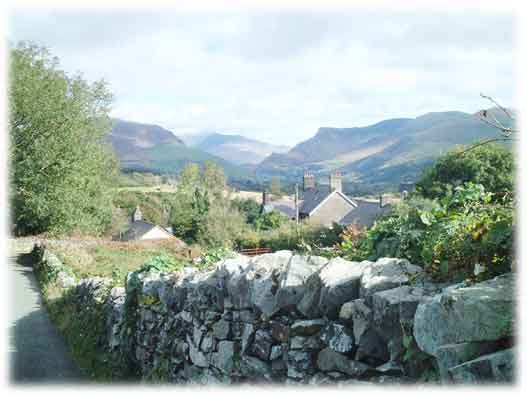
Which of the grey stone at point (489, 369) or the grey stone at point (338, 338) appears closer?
the grey stone at point (489, 369)

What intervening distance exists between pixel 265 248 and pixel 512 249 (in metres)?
27.0

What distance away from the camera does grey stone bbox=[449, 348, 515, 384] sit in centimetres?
235

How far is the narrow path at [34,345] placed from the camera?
8094 mm

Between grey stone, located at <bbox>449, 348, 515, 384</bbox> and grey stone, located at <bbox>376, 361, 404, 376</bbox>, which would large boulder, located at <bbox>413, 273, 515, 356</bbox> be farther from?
grey stone, located at <bbox>376, 361, 404, 376</bbox>

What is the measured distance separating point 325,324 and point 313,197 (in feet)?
172

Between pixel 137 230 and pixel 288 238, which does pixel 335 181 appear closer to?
pixel 137 230

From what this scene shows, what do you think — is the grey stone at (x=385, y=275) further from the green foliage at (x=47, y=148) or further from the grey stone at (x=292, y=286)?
the green foliage at (x=47, y=148)

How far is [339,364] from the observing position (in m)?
3.62

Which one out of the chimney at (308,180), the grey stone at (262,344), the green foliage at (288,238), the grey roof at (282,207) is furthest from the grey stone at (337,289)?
the grey roof at (282,207)

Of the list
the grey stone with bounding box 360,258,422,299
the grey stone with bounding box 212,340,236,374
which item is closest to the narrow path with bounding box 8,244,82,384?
the grey stone with bounding box 212,340,236,374

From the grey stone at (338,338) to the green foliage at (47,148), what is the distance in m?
22.5

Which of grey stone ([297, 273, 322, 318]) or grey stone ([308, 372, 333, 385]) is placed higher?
grey stone ([297, 273, 322, 318])

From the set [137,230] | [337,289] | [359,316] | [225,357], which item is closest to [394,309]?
[359,316]

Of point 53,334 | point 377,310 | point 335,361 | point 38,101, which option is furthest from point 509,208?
point 38,101
